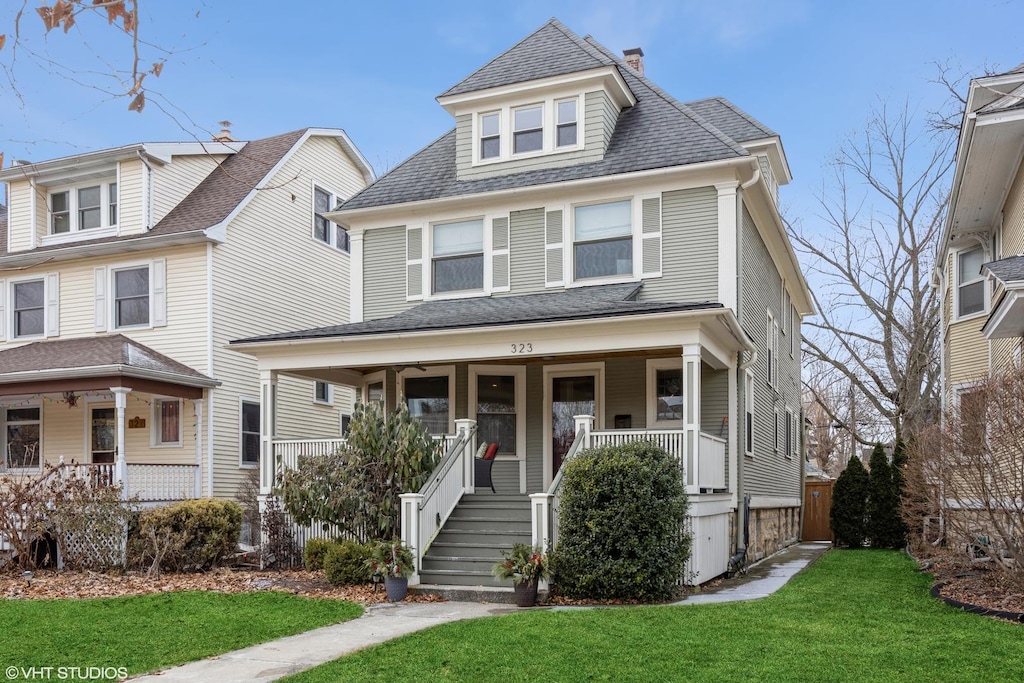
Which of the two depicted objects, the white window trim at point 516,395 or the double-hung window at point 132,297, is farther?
the double-hung window at point 132,297

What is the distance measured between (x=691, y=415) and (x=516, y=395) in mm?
4200

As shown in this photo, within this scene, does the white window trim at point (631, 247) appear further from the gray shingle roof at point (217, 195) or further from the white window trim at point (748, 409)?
the gray shingle roof at point (217, 195)

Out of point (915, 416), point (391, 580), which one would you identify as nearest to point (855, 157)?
point (915, 416)

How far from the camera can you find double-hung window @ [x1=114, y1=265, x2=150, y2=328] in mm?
20188

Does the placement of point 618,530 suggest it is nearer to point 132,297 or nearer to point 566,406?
point 566,406

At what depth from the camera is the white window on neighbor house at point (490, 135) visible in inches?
659

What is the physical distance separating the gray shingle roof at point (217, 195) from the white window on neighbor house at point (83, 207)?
0.51m

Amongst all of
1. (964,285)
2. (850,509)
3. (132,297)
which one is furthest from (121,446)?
(964,285)

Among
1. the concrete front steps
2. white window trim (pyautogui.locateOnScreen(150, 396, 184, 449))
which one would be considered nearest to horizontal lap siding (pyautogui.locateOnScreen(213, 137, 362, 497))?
white window trim (pyautogui.locateOnScreen(150, 396, 184, 449))

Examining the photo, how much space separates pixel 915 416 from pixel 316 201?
60.0 ft

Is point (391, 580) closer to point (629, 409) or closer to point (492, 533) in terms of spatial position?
point (492, 533)

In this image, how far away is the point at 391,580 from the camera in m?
11.4

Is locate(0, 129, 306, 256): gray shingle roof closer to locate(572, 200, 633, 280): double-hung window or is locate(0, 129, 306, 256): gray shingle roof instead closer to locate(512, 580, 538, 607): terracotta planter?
locate(572, 200, 633, 280): double-hung window

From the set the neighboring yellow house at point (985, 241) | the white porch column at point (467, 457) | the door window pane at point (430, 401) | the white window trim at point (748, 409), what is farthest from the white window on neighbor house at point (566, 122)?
the neighboring yellow house at point (985, 241)
